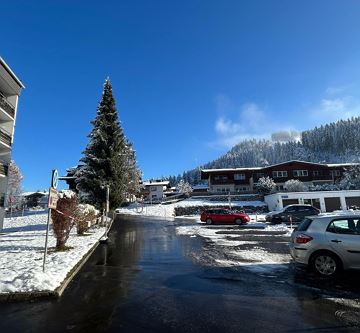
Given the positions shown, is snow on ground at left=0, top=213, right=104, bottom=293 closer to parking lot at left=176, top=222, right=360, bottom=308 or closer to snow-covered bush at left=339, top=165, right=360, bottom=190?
parking lot at left=176, top=222, right=360, bottom=308

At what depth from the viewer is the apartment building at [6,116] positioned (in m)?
24.3

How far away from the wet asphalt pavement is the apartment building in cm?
1858

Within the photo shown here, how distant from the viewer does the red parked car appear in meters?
31.5

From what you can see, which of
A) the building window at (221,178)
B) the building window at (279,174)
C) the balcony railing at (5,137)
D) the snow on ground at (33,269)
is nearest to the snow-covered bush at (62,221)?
the snow on ground at (33,269)

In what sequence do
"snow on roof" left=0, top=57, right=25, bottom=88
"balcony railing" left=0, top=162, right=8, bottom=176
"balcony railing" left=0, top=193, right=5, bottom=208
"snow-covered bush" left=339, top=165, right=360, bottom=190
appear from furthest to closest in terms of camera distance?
1. "snow-covered bush" left=339, top=165, right=360, bottom=190
2. "balcony railing" left=0, top=193, right=5, bottom=208
3. "balcony railing" left=0, top=162, right=8, bottom=176
4. "snow on roof" left=0, top=57, right=25, bottom=88

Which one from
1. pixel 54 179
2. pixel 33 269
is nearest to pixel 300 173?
pixel 54 179

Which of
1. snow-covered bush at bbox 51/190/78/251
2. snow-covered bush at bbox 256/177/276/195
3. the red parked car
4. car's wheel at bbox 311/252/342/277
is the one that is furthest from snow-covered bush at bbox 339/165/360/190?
snow-covered bush at bbox 51/190/78/251

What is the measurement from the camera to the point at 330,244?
8.59m

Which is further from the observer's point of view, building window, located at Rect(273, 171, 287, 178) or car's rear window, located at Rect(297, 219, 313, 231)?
building window, located at Rect(273, 171, 287, 178)

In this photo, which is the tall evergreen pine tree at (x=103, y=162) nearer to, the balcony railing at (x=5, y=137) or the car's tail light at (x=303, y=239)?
the balcony railing at (x=5, y=137)

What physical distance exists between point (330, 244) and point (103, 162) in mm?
24631

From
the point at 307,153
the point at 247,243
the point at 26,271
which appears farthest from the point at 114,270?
the point at 307,153

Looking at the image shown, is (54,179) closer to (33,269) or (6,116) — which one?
(33,269)

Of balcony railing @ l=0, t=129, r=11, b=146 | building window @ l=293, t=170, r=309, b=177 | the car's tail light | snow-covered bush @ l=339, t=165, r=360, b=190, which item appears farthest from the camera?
building window @ l=293, t=170, r=309, b=177
